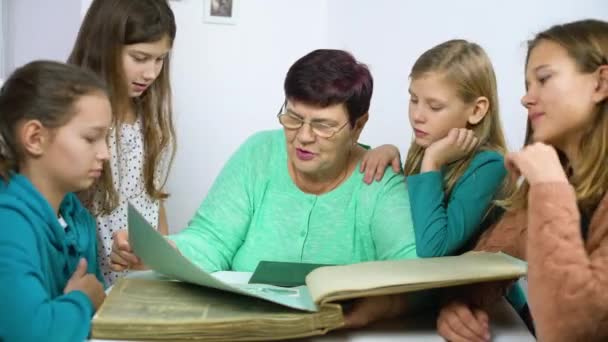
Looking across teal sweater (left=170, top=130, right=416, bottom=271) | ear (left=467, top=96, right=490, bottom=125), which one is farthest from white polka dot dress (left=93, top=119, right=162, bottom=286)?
ear (left=467, top=96, right=490, bottom=125)

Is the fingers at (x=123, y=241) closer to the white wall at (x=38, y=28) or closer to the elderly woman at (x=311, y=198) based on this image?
the elderly woman at (x=311, y=198)

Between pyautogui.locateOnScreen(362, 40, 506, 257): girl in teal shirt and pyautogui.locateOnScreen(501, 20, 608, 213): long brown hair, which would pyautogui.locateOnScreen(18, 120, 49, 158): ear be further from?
pyautogui.locateOnScreen(501, 20, 608, 213): long brown hair

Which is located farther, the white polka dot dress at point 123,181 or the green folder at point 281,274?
the white polka dot dress at point 123,181

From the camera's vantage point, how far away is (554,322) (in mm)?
974

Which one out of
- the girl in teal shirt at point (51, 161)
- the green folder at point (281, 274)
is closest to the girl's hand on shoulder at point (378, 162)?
the green folder at point (281, 274)

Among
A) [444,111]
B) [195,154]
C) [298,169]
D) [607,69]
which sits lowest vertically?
[195,154]

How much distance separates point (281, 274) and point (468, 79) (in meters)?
0.63

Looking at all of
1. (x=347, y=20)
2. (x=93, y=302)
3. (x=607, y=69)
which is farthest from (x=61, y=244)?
(x=347, y=20)

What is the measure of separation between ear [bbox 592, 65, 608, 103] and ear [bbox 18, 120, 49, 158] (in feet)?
2.92

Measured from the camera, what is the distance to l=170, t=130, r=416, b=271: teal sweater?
1.44 metres

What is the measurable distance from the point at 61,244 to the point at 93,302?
0.68 ft

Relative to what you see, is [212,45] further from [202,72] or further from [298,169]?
[298,169]

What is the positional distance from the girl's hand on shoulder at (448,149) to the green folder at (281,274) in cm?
36

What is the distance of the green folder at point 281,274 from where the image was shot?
1.16 m
